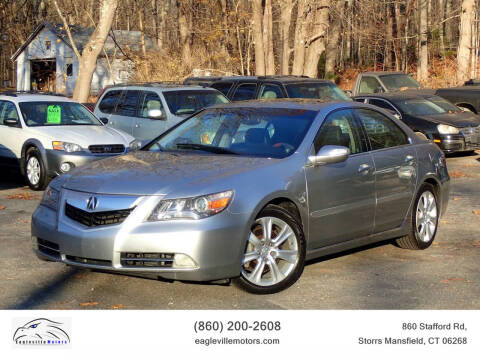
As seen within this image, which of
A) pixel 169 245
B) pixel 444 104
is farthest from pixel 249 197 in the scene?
pixel 444 104

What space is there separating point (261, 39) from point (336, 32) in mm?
22171

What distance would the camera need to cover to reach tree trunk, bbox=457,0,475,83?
3130 cm

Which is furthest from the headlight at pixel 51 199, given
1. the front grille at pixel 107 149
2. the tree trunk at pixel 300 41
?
the tree trunk at pixel 300 41

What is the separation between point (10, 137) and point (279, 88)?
5516 mm

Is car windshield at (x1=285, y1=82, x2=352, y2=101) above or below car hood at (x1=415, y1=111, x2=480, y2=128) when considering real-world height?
above

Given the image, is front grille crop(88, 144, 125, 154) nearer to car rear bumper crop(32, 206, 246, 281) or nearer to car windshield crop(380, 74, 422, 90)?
car rear bumper crop(32, 206, 246, 281)

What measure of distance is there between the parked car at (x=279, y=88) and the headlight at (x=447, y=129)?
2.09 m

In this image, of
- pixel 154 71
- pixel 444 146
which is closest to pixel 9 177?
pixel 444 146

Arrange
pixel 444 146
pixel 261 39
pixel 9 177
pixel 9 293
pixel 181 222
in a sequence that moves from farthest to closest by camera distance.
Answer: pixel 261 39, pixel 444 146, pixel 9 177, pixel 9 293, pixel 181 222

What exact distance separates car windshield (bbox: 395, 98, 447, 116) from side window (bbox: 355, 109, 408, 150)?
33.0 ft

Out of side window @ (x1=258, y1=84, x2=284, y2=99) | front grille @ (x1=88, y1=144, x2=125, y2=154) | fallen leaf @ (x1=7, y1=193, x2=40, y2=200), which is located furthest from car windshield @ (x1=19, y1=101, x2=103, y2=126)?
side window @ (x1=258, y1=84, x2=284, y2=99)

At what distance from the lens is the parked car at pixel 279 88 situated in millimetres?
16422

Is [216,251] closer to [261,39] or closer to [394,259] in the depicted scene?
[394,259]

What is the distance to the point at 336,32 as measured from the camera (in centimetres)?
5175
